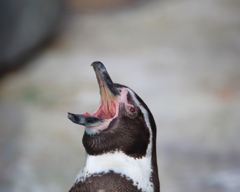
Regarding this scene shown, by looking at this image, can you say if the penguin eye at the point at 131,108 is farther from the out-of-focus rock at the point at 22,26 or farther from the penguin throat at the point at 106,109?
the out-of-focus rock at the point at 22,26

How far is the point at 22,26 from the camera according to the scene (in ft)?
18.7

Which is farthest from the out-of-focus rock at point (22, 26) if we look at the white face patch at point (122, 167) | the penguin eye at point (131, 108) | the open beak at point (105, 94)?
the white face patch at point (122, 167)

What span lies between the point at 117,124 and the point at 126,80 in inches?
136

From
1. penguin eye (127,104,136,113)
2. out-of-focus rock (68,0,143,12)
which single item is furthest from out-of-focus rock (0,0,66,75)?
penguin eye (127,104,136,113)

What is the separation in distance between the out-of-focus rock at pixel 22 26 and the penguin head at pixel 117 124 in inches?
135

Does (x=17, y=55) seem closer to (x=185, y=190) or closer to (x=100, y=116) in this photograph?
(x=185, y=190)

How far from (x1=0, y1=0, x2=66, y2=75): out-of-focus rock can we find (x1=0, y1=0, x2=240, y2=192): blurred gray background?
1cm

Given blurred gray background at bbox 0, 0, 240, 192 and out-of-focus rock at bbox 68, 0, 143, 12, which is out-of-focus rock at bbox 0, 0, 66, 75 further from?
out-of-focus rock at bbox 68, 0, 143, 12

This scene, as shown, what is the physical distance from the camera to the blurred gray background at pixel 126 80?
426cm

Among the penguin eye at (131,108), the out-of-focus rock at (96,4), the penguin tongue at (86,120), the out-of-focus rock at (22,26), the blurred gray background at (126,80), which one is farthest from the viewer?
the out-of-focus rock at (96,4)

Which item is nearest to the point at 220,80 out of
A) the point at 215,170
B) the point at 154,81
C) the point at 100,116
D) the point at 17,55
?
the point at 154,81

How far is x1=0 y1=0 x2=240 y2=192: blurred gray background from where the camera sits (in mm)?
4258

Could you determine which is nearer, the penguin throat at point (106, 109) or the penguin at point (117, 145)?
the penguin at point (117, 145)

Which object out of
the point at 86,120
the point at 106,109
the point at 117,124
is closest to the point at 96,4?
the point at 106,109
